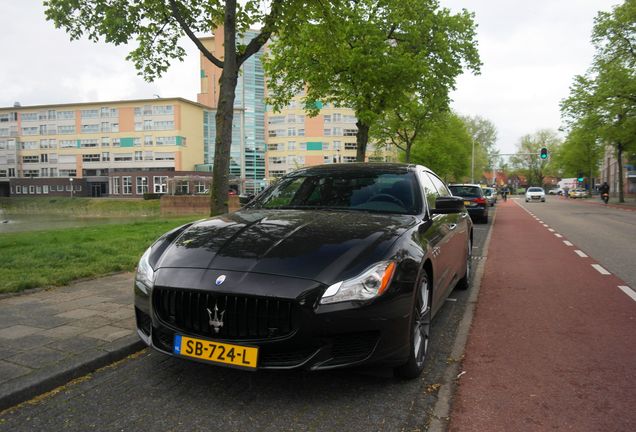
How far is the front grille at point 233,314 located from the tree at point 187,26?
Answer: 5.10 meters

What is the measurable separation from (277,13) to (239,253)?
7300mm

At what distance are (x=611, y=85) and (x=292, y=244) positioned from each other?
34.8 metres

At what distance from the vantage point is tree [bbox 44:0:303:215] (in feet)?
25.5

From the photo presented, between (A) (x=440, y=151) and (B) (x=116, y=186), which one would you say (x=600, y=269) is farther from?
(B) (x=116, y=186)

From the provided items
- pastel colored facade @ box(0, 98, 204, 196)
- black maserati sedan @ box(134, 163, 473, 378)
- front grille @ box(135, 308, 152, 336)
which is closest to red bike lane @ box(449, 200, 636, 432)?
black maserati sedan @ box(134, 163, 473, 378)

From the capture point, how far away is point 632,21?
3206cm

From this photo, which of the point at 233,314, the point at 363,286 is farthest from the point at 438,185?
the point at 233,314

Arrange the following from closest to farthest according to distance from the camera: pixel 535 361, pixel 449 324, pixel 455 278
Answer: pixel 535 361
pixel 449 324
pixel 455 278

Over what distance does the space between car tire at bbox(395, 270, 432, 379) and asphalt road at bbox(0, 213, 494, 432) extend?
0.09 m

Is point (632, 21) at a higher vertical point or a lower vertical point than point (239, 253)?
higher

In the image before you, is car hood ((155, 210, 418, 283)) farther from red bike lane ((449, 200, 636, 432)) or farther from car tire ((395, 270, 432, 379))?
red bike lane ((449, 200, 636, 432))

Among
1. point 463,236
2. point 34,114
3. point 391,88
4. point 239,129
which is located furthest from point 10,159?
point 463,236

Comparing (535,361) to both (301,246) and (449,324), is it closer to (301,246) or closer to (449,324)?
(449,324)

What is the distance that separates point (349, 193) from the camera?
4.23m
